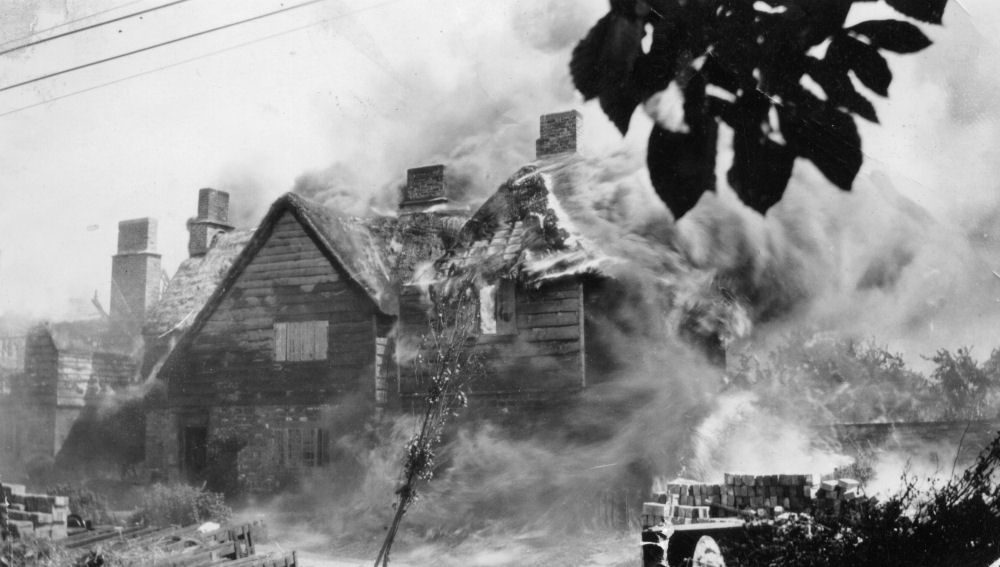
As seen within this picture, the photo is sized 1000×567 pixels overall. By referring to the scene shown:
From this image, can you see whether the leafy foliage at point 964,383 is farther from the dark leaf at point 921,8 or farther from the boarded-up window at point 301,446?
the boarded-up window at point 301,446

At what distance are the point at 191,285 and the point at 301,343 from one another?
5096 mm

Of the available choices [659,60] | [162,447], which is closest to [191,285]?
[162,447]

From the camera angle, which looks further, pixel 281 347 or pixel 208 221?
pixel 208 221

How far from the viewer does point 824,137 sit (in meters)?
2.14

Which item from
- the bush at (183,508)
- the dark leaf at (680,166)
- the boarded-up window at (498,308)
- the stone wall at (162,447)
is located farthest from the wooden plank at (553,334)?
the dark leaf at (680,166)

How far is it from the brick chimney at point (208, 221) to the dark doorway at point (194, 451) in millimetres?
3596

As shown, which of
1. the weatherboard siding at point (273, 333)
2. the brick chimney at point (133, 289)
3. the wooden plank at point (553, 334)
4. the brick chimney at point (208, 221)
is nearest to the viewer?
the wooden plank at point (553, 334)

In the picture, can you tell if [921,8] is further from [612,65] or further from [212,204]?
[212,204]

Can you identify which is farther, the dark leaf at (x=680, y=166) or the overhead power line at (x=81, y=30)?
the overhead power line at (x=81, y=30)

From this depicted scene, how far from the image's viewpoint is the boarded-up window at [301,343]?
13109 millimetres

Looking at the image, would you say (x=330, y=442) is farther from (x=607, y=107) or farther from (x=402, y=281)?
(x=607, y=107)

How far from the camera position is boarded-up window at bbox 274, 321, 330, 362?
13.1m

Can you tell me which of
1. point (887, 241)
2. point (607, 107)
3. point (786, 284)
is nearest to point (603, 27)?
point (607, 107)

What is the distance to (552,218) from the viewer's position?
35.6ft
